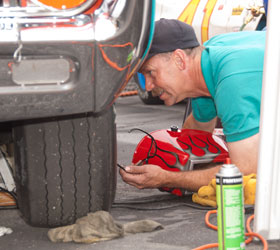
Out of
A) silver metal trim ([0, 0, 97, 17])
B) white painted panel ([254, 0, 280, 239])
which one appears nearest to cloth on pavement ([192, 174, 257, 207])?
white painted panel ([254, 0, 280, 239])

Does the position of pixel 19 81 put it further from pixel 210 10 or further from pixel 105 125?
pixel 210 10

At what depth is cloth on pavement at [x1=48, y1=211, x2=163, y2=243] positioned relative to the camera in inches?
79.5

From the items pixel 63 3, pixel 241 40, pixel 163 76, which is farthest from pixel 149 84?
pixel 63 3

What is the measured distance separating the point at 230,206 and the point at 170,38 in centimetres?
130

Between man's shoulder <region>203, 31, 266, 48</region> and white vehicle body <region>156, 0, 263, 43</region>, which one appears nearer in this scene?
man's shoulder <region>203, 31, 266, 48</region>

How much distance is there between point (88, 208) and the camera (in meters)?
2.11

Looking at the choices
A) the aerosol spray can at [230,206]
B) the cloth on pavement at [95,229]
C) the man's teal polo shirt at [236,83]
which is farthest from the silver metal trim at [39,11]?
the man's teal polo shirt at [236,83]

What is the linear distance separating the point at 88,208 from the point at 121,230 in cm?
16

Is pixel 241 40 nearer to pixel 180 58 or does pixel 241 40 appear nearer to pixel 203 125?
pixel 180 58

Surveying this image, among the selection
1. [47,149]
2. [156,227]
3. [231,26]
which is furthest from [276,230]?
[231,26]

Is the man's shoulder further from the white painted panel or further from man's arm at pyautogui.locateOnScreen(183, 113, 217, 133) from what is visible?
the white painted panel

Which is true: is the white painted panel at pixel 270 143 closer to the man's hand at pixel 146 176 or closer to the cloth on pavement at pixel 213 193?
the cloth on pavement at pixel 213 193

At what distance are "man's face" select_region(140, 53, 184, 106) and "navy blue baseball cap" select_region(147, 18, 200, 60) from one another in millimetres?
39

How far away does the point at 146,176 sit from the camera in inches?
99.9
